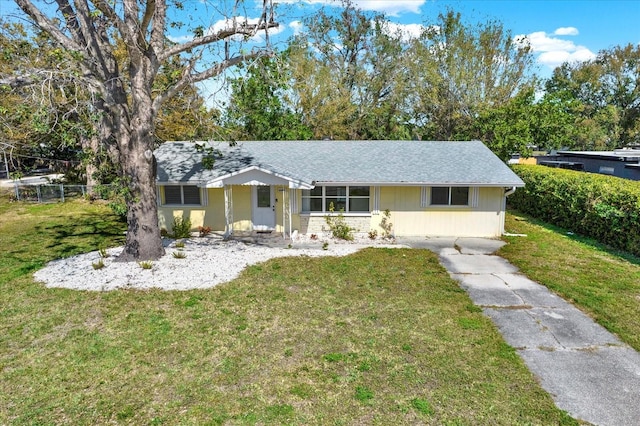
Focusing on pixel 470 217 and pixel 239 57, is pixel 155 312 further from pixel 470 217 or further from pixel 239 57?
pixel 470 217

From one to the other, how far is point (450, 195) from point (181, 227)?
10.7 m

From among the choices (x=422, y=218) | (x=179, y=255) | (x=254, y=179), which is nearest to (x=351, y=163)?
(x=422, y=218)

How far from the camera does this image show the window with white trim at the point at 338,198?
1562 centimetres

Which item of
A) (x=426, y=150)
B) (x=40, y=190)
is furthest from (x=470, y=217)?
(x=40, y=190)

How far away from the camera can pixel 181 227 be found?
15.6 metres

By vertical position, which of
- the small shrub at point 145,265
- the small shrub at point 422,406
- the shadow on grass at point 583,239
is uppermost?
the small shrub at point 145,265

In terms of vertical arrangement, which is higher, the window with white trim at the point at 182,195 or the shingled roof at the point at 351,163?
the shingled roof at the point at 351,163

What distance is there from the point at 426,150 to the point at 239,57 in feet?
32.1

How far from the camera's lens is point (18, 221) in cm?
1895

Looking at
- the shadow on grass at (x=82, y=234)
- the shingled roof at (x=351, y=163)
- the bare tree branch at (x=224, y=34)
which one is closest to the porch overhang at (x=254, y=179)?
the shingled roof at (x=351, y=163)

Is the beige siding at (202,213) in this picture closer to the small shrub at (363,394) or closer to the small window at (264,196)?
the small window at (264,196)

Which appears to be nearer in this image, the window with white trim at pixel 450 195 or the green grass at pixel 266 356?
the green grass at pixel 266 356

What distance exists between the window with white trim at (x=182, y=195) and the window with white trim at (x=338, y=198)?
4389mm

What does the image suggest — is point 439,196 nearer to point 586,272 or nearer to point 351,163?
point 351,163
